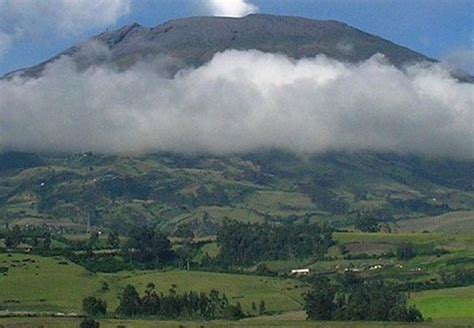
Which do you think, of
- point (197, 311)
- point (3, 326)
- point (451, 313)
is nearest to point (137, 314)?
point (197, 311)

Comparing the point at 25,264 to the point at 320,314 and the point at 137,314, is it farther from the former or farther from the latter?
the point at 320,314

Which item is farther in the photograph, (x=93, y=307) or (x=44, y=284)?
(x=44, y=284)

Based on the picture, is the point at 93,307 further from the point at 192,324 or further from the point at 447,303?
the point at 447,303

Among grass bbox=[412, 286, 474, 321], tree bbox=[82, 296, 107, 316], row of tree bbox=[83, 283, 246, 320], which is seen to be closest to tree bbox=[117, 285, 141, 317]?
row of tree bbox=[83, 283, 246, 320]

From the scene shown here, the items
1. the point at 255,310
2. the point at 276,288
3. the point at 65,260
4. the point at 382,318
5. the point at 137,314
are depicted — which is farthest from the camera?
the point at 65,260

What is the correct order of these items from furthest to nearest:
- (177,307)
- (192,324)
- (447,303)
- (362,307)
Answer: (177,307) → (447,303) → (362,307) → (192,324)

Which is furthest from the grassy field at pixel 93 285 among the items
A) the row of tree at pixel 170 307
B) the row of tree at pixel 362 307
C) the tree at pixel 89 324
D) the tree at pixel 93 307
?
the tree at pixel 89 324

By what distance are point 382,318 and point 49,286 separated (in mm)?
61260

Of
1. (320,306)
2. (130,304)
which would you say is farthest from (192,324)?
(320,306)

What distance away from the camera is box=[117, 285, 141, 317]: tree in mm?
135875

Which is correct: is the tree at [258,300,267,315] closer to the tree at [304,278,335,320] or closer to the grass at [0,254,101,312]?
the tree at [304,278,335,320]

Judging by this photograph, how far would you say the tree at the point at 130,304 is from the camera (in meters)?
136

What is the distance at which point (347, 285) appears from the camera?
177125 mm

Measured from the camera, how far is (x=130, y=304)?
452 feet
